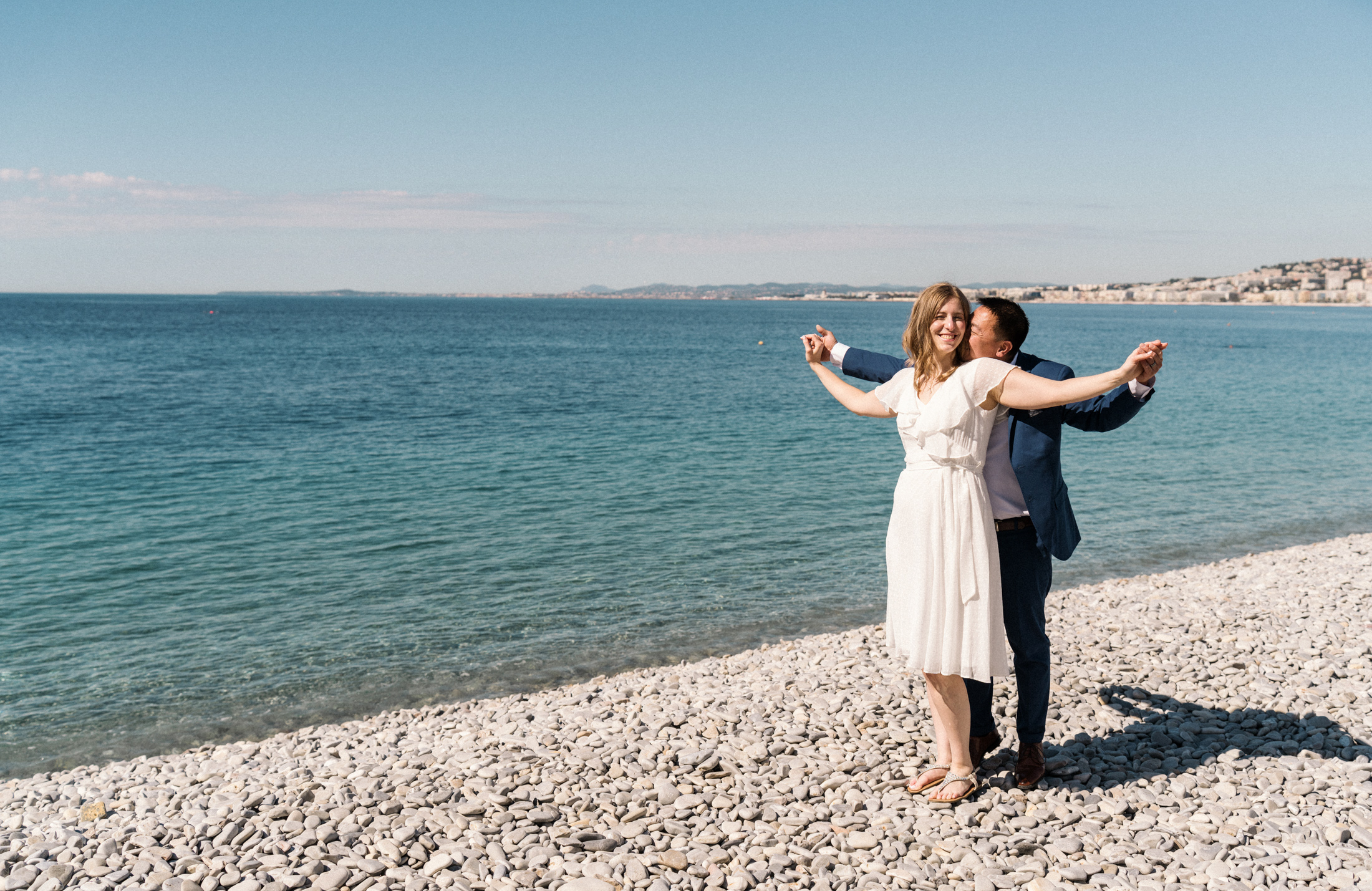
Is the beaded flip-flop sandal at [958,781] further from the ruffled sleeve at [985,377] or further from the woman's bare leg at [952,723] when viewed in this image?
the ruffled sleeve at [985,377]

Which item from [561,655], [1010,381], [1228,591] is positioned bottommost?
[561,655]

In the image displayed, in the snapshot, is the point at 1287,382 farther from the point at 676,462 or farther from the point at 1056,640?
the point at 1056,640

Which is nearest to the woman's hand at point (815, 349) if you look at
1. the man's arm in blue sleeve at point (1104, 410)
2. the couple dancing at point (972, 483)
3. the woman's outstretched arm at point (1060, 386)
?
the couple dancing at point (972, 483)

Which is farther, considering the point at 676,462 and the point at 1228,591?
the point at 676,462

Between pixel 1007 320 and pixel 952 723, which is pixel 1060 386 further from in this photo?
pixel 952 723

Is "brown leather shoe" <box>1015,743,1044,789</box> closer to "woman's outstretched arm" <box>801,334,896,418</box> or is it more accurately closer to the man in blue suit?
the man in blue suit

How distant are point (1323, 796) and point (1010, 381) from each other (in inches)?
120

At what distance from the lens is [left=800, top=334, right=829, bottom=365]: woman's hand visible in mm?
5105

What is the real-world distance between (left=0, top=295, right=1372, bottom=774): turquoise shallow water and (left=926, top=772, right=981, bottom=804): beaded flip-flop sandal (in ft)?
16.3

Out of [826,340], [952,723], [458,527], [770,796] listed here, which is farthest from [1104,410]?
[458,527]

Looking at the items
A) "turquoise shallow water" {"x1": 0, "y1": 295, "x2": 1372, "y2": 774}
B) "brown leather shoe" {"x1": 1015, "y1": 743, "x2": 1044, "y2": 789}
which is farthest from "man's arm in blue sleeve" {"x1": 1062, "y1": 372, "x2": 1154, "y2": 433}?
"turquoise shallow water" {"x1": 0, "y1": 295, "x2": 1372, "y2": 774}

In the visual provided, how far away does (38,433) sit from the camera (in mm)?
25578

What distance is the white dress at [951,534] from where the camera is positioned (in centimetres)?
432

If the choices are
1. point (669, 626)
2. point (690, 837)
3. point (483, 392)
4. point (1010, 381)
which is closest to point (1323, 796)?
point (1010, 381)
